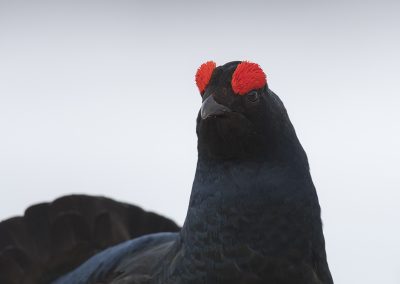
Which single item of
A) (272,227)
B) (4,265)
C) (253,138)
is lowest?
(4,265)

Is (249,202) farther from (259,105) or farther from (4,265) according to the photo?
(4,265)

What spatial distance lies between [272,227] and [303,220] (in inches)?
2.2

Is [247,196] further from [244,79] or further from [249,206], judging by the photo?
[244,79]

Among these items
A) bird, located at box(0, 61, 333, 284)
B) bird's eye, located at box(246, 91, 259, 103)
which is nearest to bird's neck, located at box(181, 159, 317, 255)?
bird, located at box(0, 61, 333, 284)

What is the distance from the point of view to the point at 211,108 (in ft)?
3.81

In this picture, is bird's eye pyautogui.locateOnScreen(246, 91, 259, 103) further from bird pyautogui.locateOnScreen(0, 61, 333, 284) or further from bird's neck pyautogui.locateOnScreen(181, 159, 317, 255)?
bird's neck pyautogui.locateOnScreen(181, 159, 317, 255)

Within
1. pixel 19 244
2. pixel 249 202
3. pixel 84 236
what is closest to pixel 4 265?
pixel 19 244

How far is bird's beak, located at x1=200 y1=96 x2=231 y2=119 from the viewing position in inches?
45.5

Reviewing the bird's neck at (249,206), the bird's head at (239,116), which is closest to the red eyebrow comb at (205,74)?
the bird's head at (239,116)

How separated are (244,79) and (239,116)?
0.06 metres

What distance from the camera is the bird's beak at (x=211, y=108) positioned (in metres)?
1.16

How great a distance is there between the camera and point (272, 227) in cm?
121

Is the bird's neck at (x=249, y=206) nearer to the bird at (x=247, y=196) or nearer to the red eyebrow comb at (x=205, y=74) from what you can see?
the bird at (x=247, y=196)

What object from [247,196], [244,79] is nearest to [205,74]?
[244,79]
